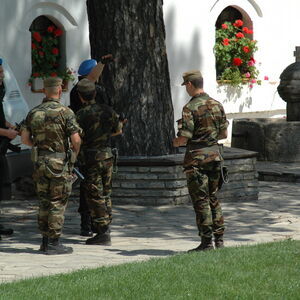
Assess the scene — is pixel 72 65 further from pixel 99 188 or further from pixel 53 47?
pixel 99 188

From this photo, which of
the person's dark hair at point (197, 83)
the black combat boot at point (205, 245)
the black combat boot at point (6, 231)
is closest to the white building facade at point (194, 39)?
the black combat boot at point (6, 231)

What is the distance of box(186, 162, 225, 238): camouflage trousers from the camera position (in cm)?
982

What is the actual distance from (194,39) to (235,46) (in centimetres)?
144

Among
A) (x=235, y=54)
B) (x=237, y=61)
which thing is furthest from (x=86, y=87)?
(x=235, y=54)

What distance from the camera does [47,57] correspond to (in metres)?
20.1

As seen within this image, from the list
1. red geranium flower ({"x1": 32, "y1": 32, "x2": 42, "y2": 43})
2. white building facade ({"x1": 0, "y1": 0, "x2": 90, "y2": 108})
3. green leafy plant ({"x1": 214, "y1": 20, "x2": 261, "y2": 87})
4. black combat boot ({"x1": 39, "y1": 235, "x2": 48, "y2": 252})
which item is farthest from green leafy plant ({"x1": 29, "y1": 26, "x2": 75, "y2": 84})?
black combat boot ({"x1": 39, "y1": 235, "x2": 48, "y2": 252})

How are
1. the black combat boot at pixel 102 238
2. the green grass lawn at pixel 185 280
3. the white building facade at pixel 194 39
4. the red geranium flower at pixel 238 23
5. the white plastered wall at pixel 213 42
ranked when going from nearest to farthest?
the green grass lawn at pixel 185 280 < the black combat boot at pixel 102 238 < the white building facade at pixel 194 39 < the white plastered wall at pixel 213 42 < the red geranium flower at pixel 238 23

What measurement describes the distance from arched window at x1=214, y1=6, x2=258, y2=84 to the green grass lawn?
14308mm

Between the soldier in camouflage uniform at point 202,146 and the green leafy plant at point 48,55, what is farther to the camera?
the green leafy plant at point 48,55

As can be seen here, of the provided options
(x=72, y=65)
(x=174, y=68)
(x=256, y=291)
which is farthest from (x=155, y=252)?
(x=174, y=68)

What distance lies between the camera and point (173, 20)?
72.4ft

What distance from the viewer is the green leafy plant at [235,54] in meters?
23.5

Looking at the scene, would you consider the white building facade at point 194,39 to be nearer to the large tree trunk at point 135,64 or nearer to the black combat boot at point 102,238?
the large tree trunk at point 135,64

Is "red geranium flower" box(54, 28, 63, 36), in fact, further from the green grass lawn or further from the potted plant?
the green grass lawn
